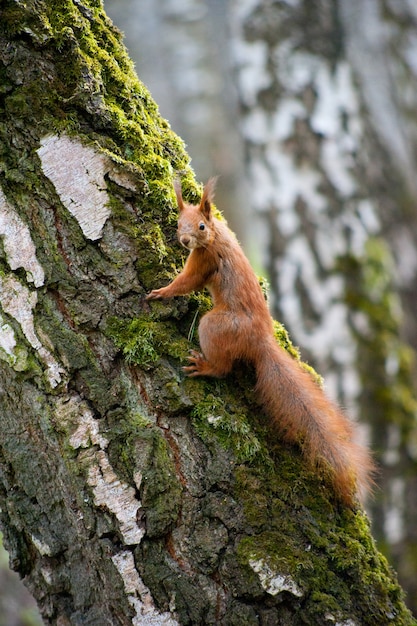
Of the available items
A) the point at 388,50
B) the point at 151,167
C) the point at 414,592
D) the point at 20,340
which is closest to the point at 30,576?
the point at 20,340

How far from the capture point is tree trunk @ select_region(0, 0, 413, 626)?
200 cm

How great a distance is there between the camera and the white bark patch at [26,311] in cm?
210

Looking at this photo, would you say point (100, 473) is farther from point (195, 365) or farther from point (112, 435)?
point (195, 365)

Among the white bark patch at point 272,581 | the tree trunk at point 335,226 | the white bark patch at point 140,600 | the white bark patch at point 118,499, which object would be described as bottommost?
the white bark patch at point 140,600

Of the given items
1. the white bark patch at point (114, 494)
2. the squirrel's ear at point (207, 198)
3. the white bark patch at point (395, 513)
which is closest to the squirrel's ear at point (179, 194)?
the squirrel's ear at point (207, 198)

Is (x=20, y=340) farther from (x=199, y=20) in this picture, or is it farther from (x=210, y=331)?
(x=199, y=20)

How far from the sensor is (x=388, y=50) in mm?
6492

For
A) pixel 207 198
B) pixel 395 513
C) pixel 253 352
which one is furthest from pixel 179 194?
pixel 395 513

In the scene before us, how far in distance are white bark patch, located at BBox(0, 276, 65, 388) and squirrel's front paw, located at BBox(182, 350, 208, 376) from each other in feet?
1.43

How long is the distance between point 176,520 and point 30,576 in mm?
595

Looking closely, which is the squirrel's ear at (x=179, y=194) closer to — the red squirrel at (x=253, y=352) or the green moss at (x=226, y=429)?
the red squirrel at (x=253, y=352)

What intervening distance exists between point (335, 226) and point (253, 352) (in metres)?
2.67

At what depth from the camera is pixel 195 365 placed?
227 centimetres

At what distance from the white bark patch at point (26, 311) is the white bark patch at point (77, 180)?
0.29 metres
